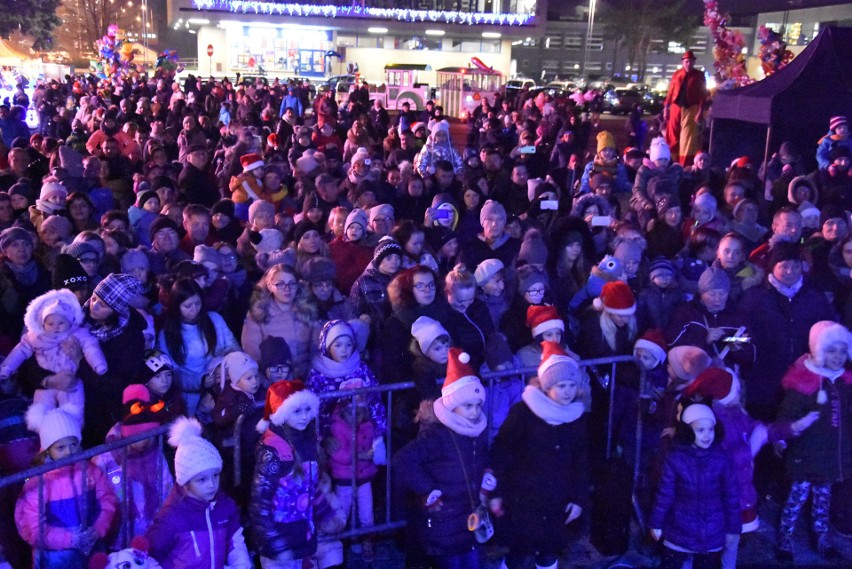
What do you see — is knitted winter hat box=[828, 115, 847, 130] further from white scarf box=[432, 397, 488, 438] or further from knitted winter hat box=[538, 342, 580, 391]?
white scarf box=[432, 397, 488, 438]

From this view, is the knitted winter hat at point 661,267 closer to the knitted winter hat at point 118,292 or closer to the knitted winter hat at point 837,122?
the knitted winter hat at point 118,292

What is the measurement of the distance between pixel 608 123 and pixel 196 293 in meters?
30.7

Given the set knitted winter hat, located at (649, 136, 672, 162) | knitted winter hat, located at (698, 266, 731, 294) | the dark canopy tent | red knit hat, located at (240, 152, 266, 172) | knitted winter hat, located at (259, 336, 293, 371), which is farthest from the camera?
the dark canopy tent

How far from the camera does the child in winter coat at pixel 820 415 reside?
4855 millimetres

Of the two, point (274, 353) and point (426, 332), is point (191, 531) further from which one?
point (426, 332)

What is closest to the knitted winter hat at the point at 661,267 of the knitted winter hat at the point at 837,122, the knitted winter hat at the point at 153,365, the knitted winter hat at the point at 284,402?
the knitted winter hat at the point at 284,402

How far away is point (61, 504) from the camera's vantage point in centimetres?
390

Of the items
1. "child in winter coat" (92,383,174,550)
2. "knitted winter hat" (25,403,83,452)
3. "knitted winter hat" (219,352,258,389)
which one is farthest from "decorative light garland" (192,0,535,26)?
"knitted winter hat" (25,403,83,452)

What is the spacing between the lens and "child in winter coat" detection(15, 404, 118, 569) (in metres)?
3.85

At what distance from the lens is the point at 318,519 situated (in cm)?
429

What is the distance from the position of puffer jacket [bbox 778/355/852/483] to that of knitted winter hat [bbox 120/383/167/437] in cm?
359

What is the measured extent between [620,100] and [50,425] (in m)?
38.8

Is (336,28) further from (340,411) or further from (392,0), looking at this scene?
(340,411)

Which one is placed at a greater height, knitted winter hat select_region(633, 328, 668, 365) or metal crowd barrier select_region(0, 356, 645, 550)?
knitted winter hat select_region(633, 328, 668, 365)
